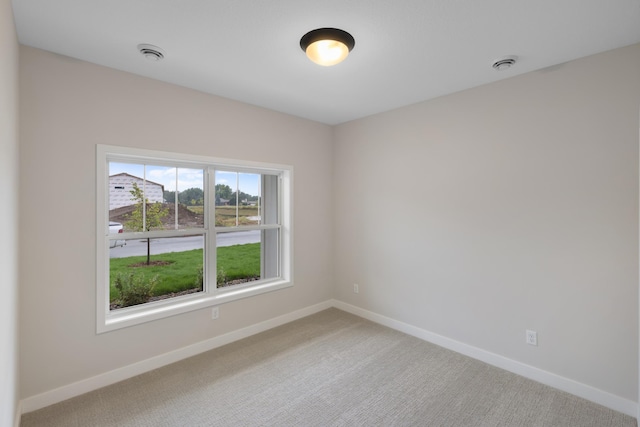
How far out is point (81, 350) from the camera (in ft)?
7.89

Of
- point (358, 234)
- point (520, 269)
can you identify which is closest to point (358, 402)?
point (520, 269)

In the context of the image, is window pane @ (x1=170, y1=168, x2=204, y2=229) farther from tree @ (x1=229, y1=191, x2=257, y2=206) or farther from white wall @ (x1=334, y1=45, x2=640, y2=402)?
white wall @ (x1=334, y1=45, x2=640, y2=402)

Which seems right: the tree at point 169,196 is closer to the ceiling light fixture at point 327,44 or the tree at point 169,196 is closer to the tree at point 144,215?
the tree at point 144,215

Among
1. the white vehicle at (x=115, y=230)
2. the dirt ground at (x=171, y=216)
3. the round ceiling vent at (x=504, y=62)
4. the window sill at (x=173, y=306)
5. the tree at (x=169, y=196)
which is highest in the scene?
the round ceiling vent at (x=504, y=62)

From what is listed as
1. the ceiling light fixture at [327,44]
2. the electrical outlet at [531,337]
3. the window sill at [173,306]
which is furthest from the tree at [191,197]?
the electrical outlet at [531,337]

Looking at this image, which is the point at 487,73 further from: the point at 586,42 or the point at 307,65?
the point at 307,65

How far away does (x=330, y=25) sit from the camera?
76.0 inches

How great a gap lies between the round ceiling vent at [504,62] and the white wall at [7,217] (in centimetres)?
306

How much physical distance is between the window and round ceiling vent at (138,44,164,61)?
2.59ft

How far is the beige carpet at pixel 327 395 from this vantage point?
6.98ft

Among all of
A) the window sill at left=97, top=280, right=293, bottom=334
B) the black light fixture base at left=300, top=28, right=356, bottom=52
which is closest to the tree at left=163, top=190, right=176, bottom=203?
the window sill at left=97, top=280, right=293, bottom=334

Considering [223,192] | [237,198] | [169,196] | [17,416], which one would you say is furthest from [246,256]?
[17,416]

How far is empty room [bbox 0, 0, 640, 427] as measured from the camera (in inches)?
77.9

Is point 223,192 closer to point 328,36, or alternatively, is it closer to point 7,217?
point 7,217
